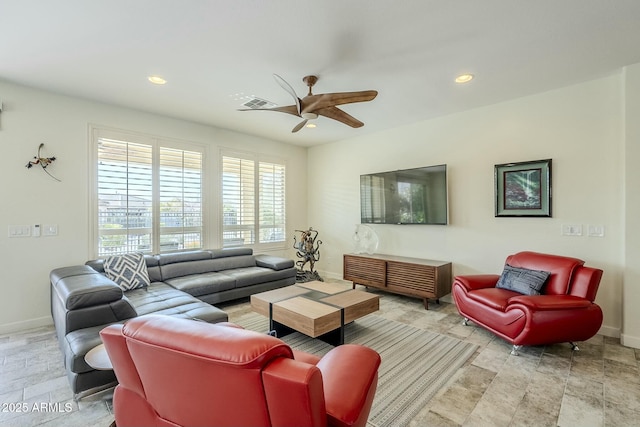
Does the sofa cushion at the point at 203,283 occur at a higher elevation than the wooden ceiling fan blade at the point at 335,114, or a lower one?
lower

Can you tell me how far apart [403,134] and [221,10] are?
3.41 metres

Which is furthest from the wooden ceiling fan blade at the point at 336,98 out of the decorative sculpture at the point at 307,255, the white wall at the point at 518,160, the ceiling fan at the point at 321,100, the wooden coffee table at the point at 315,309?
the decorative sculpture at the point at 307,255

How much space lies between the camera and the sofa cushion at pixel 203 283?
11.7 ft

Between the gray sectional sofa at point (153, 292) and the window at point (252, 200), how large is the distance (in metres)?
0.57

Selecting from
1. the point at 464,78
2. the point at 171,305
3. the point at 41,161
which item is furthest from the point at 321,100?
the point at 41,161

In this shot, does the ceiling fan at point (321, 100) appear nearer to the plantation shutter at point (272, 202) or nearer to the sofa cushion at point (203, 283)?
the sofa cushion at point (203, 283)

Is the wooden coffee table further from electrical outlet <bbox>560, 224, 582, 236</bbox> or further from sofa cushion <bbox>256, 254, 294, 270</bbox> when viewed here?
electrical outlet <bbox>560, 224, 582, 236</bbox>

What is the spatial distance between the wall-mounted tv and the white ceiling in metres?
1.17

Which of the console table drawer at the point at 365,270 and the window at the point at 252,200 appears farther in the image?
the window at the point at 252,200

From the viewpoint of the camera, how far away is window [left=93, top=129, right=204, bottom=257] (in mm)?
3762

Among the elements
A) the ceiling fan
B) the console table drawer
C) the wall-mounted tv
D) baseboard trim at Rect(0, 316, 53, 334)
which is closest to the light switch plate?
baseboard trim at Rect(0, 316, 53, 334)

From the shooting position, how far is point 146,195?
161 inches

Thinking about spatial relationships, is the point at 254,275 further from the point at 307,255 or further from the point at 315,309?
the point at 315,309

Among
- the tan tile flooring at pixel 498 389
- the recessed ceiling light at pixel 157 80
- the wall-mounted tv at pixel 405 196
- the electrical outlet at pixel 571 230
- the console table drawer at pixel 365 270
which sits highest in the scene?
the recessed ceiling light at pixel 157 80
